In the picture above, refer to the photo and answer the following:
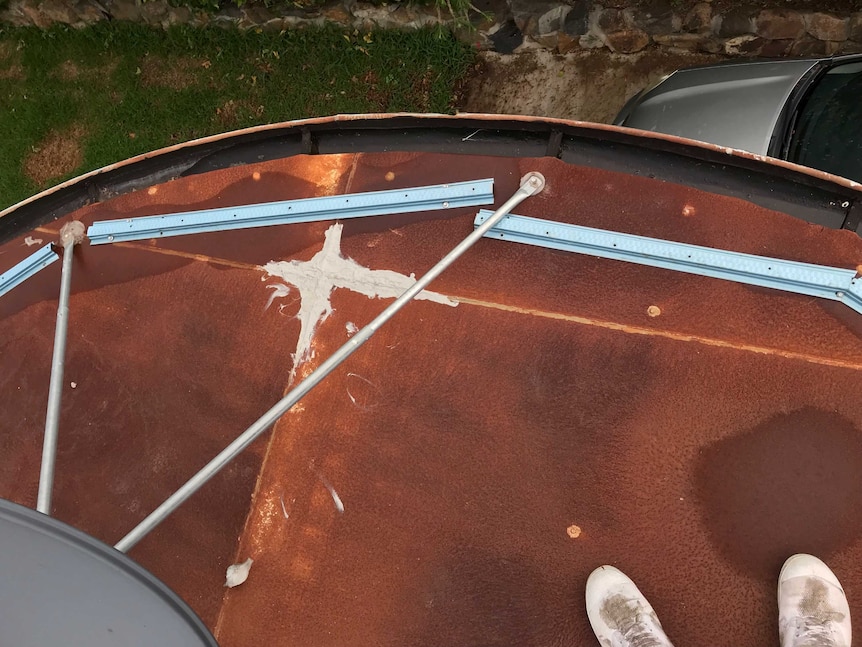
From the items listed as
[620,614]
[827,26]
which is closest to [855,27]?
[827,26]

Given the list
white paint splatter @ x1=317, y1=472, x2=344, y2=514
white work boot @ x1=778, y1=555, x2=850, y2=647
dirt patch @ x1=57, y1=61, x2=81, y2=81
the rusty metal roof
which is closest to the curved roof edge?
the rusty metal roof

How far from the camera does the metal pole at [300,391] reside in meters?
1.55

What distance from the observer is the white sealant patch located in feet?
7.09

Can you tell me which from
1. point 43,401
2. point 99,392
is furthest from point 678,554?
point 43,401

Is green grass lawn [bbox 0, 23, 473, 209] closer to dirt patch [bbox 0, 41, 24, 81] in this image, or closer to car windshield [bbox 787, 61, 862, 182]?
dirt patch [bbox 0, 41, 24, 81]

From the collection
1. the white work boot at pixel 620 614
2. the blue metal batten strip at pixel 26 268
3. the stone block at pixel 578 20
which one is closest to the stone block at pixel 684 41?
the stone block at pixel 578 20

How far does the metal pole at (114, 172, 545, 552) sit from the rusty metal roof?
12 cm

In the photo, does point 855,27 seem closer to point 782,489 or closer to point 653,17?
point 653,17

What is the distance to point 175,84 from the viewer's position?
3889 mm

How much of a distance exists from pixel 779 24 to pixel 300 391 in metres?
3.39

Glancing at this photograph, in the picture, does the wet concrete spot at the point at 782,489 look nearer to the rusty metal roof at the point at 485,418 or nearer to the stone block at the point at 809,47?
the rusty metal roof at the point at 485,418

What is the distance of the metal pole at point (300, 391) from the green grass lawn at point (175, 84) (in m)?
1.90

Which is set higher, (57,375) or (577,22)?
(577,22)

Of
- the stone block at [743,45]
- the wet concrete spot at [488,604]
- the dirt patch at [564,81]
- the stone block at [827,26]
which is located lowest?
the wet concrete spot at [488,604]
